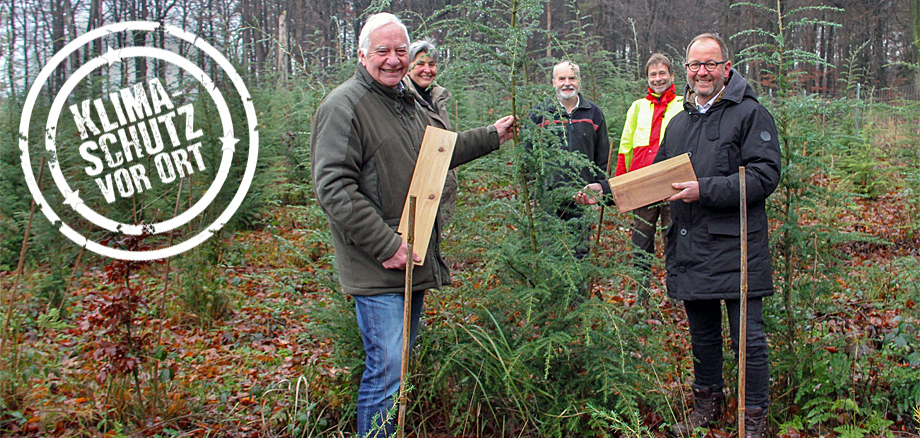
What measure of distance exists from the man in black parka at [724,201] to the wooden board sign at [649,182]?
6 cm

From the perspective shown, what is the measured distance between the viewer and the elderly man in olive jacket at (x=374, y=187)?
2592 mm

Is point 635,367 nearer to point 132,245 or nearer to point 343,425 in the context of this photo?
point 343,425

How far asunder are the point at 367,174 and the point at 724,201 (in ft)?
5.39

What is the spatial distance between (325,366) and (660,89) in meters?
3.10

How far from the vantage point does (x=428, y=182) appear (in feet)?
8.92

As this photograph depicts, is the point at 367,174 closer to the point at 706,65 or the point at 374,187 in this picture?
the point at 374,187

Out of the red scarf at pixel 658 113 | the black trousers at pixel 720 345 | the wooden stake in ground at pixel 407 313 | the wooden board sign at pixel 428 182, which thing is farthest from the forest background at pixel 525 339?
the red scarf at pixel 658 113

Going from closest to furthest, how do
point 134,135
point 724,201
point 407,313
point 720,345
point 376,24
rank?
point 407,313, point 376,24, point 724,201, point 720,345, point 134,135

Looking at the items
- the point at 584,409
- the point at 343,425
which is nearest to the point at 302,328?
the point at 343,425

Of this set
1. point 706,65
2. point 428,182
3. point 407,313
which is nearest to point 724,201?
point 706,65

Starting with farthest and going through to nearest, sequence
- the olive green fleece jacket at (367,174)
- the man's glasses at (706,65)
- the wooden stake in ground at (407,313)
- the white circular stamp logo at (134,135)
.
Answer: the white circular stamp logo at (134,135) → the man's glasses at (706,65) → the olive green fleece jacket at (367,174) → the wooden stake in ground at (407,313)

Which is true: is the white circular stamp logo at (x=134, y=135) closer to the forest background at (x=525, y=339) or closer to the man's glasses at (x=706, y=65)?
the forest background at (x=525, y=339)

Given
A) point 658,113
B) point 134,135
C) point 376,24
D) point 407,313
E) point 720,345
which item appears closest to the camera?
point 407,313

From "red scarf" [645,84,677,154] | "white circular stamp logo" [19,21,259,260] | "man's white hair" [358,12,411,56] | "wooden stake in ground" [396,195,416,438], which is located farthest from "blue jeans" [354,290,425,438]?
"white circular stamp logo" [19,21,259,260]
